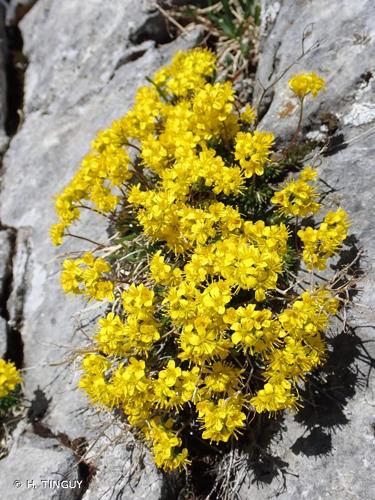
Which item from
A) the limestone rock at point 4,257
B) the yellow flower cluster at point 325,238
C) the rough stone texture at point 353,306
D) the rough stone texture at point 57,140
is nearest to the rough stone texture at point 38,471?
the rough stone texture at point 57,140

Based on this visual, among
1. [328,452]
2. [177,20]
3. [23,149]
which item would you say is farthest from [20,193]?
[328,452]

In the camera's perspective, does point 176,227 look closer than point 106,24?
Yes

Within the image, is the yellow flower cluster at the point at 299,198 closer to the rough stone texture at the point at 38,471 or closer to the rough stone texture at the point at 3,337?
the rough stone texture at the point at 38,471

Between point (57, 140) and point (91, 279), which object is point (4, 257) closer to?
point (57, 140)

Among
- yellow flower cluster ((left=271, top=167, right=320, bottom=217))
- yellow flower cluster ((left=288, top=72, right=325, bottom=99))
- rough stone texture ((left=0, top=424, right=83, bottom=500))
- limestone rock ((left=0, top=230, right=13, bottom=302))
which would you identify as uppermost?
yellow flower cluster ((left=288, top=72, right=325, bottom=99))

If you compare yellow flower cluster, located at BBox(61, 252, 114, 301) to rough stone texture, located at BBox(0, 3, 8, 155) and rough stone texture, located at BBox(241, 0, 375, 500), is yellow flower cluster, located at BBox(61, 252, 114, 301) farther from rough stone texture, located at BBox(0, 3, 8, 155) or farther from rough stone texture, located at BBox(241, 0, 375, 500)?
rough stone texture, located at BBox(0, 3, 8, 155)

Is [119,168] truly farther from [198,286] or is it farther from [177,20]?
[177,20]

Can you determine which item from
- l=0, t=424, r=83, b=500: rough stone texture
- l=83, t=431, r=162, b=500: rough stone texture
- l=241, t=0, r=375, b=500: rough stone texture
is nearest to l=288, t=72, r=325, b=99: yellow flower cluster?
l=241, t=0, r=375, b=500: rough stone texture
